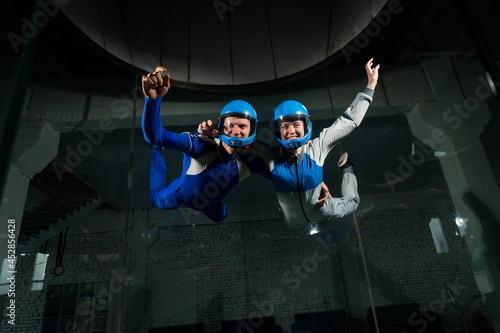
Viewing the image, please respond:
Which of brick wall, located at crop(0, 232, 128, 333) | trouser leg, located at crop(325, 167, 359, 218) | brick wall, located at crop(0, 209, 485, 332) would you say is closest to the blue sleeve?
trouser leg, located at crop(325, 167, 359, 218)

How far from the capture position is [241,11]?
2.78 meters

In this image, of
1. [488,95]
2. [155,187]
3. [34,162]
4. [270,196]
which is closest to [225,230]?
[270,196]

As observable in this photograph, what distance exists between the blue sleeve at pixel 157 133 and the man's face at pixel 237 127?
0.80ft

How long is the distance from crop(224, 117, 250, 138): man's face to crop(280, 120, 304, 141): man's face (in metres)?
0.21

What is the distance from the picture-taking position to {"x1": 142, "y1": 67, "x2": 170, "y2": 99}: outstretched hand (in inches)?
54.7

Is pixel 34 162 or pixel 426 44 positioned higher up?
pixel 426 44

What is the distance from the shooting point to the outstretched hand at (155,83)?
1391 mm

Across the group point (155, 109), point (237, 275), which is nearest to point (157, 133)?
point (155, 109)

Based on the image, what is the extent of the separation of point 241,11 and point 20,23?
6.23 feet

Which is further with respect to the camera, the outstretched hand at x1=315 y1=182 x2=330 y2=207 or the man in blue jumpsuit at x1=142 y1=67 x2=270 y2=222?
the outstretched hand at x1=315 y1=182 x2=330 y2=207

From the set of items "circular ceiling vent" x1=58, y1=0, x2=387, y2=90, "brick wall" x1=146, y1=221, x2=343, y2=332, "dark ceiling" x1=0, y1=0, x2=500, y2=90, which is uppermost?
"dark ceiling" x1=0, y1=0, x2=500, y2=90

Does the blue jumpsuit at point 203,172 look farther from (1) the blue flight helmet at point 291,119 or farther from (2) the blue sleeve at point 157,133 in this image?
(1) the blue flight helmet at point 291,119

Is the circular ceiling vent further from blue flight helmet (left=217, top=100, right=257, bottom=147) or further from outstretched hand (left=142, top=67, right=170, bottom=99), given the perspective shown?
outstretched hand (left=142, top=67, right=170, bottom=99)

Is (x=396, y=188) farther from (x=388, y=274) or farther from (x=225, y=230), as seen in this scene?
(x=225, y=230)
